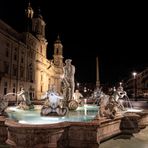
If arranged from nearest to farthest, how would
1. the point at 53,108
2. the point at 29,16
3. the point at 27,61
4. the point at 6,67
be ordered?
the point at 53,108
the point at 6,67
the point at 27,61
the point at 29,16

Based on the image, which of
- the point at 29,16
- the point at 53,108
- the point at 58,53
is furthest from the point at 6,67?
the point at 58,53

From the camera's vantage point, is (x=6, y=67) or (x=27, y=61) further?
(x=27, y=61)

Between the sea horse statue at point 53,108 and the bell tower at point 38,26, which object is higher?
the bell tower at point 38,26

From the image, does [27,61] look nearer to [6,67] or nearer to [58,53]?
[6,67]

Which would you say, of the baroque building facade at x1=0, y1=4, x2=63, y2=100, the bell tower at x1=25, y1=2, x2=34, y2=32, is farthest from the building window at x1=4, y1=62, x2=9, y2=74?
the bell tower at x1=25, y1=2, x2=34, y2=32

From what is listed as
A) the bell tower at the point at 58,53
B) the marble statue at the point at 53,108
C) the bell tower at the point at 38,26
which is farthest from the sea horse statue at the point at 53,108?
the bell tower at the point at 58,53

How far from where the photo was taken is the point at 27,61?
2131 inches

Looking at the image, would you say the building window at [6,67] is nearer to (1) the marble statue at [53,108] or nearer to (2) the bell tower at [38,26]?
(2) the bell tower at [38,26]

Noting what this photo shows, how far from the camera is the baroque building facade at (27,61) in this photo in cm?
4306

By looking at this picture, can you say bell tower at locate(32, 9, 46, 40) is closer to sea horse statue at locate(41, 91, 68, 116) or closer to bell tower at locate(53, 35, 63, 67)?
bell tower at locate(53, 35, 63, 67)

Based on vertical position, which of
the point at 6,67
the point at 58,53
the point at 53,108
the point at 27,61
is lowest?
the point at 53,108

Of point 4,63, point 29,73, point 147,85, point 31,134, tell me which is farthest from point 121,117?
point 147,85

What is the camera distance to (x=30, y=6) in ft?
224

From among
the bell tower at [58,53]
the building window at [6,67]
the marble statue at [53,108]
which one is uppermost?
the bell tower at [58,53]
